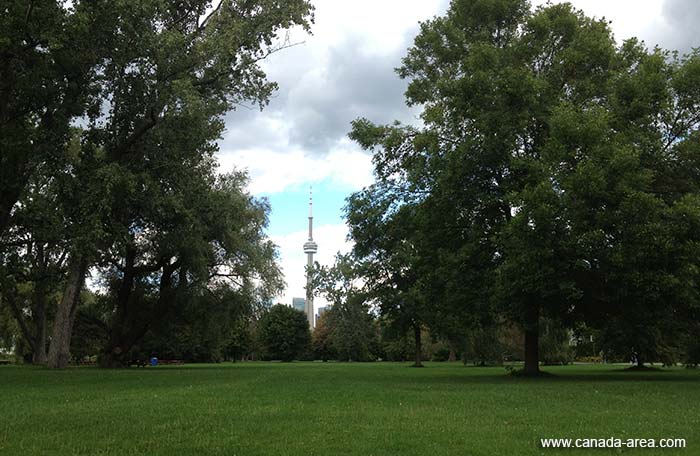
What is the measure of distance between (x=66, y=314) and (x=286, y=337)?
74.5 meters

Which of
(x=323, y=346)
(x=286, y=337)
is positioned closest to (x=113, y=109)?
(x=286, y=337)

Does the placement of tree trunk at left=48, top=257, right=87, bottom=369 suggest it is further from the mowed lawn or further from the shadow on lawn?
the shadow on lawn

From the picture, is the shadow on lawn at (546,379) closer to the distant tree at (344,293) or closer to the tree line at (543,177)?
the tree line at (543,177)

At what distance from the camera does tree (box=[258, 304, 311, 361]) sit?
104938mm

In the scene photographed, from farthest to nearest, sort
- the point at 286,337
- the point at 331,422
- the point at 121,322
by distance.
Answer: the point at 286,337 → the point at 121,322 → the point at 331,422

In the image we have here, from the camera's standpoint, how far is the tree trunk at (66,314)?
31.9 meters

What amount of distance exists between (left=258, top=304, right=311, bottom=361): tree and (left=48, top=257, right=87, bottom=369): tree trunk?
71.0 meters

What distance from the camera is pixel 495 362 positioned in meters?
55.4

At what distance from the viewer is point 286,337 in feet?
344

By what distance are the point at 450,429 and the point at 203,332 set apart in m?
36.4

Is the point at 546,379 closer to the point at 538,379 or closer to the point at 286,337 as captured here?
the point at 538,379

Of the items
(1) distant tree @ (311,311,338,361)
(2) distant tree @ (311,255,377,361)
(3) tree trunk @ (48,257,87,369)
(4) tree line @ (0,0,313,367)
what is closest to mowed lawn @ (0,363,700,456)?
(4) tree line @ (0,0,313,367)

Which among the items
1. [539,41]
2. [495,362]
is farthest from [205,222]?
[495,362]

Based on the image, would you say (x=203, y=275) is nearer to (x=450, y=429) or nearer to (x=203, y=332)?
(x=203, y=332)
